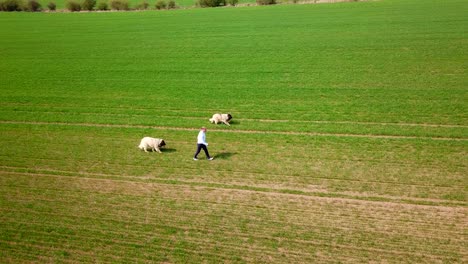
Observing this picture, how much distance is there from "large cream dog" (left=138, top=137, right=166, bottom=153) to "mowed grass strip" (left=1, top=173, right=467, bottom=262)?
12.3ft

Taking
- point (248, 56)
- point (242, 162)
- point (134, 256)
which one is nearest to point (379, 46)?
point (248, 56)

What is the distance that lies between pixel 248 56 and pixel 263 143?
22056 mm

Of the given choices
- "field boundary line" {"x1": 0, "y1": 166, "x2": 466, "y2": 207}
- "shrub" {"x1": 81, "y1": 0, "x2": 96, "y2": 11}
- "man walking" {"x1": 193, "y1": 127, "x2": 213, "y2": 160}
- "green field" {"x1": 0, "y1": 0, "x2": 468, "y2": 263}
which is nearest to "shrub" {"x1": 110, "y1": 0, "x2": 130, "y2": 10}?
"shrub" {"x1": 81, "y1": 0, "x2": 96, "y2": 11}

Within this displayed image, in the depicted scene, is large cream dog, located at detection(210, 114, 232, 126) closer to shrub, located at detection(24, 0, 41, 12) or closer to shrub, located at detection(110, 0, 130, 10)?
shrub, located at detection(110, 0, 130, 10)

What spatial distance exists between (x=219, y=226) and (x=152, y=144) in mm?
8275

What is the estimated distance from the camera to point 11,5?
101438 mm

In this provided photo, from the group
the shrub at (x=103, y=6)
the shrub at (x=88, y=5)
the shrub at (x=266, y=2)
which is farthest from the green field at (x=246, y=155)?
the shrub at (x=88, y=5)

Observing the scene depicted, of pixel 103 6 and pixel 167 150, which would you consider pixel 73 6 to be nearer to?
pixel 103 6

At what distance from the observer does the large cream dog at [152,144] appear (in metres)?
21.8

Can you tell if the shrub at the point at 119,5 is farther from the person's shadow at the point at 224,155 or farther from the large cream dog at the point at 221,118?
the person's shadow at the point at 224,155

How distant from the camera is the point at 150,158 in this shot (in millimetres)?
21547

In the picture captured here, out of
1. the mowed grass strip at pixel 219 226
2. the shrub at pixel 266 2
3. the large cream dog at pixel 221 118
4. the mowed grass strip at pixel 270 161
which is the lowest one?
the mowed grass strip at pixel 219 226

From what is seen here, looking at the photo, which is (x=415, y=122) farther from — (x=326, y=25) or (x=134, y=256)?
(x=326, y=25)

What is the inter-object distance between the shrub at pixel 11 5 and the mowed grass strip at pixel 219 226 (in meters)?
101
